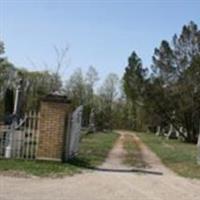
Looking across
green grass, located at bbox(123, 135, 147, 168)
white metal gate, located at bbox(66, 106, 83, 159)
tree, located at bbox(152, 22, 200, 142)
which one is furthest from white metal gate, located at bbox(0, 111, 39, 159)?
tree, located at bbox(152, 22, 200, 142)

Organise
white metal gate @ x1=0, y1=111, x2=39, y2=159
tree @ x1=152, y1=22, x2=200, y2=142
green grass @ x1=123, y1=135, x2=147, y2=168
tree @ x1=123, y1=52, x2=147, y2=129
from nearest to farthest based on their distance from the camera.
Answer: white metal gate @ x1=0, y1=111, x2=39, y2=159
green grass @ x1=123, y1=135, x2=147, y2=168
tree @ x1=152, y1=22, x2=200, y2=142
tree @ x1=123, y1=52, x2=147, y2=129

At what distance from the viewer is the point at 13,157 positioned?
19953mm

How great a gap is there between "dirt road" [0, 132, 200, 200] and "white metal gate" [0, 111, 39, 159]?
295 centimetres

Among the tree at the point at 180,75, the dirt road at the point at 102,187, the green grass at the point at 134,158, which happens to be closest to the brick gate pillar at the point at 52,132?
the dirt road at the point at 102,187

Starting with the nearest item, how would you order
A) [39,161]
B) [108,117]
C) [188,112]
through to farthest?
[39,161]
[188,112]
[108,117]

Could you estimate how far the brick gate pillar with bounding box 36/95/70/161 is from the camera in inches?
768

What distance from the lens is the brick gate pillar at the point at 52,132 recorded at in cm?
1950

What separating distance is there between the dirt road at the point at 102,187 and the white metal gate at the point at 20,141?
2.95 metres

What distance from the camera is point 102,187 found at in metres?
14.6

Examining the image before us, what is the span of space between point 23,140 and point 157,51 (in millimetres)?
43912

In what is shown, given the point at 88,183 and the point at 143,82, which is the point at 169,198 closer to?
Answer: the point at 88,183

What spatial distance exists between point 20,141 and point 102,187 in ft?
20.8

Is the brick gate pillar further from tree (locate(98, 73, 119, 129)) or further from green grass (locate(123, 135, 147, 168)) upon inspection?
tree (locate(98, 73, 119, 129))

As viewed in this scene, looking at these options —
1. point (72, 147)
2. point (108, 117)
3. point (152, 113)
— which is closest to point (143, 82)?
point (152, 113)
